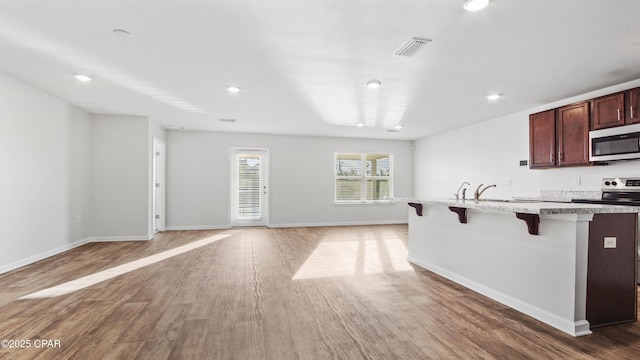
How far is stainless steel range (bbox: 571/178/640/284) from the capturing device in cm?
366

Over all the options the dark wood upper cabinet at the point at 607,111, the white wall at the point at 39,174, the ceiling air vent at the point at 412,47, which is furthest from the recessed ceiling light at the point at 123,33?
the dark wood upper cabinet at the point at 607,111

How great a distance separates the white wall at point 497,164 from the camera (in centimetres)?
433

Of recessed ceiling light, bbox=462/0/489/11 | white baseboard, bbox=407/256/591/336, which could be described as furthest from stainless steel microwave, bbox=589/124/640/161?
recessed ceiling light, bbox=462/0/489/11

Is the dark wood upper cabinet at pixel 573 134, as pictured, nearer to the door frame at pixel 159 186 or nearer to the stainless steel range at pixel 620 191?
the stainless steel range at pixel 620 191

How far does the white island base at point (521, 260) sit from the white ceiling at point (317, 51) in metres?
1.55

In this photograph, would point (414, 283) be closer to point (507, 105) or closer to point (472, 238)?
point (472, 238)

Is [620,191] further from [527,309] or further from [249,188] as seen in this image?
[249,188]

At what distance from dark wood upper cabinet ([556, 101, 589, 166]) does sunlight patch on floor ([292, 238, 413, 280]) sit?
266cm

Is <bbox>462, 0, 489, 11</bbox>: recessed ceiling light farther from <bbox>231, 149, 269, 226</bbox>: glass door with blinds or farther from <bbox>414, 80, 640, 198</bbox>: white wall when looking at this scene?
<bbox>231, 149, 269, 226</bbox>: glass door with blinds

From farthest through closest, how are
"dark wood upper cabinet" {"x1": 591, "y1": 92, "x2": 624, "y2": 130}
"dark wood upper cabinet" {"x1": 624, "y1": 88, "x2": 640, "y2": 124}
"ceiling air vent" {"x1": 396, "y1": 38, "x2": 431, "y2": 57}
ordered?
"dark wood upper cabinet" {"x1": 591, "y1": 92, "x2": 624, "y2": 130} → "dark wood upper cabinet" {"x1": 624, "y1": 88, "x2": 640, "y2": 124} → "ceiling air vent" {"x1": 396, "y1": 38, "x2": 431, "y2": 57}

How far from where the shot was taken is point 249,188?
782 cm

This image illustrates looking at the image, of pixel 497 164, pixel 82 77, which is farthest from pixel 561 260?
pixel 82 77

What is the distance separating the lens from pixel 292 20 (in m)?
2.42

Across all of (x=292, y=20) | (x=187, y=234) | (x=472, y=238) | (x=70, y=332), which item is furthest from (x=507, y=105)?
(x=187, y=234)
